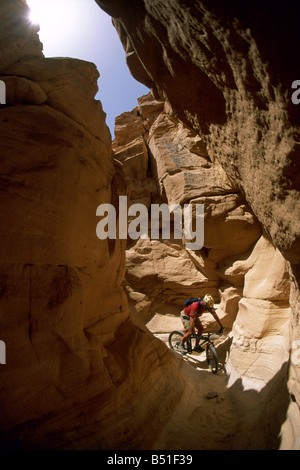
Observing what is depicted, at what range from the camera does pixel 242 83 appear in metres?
2.51

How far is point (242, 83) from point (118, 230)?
11.5 ft

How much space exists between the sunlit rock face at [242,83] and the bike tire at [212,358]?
2123mm

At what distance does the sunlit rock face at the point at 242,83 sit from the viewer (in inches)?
76.0

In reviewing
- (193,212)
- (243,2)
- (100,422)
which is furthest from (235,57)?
(193,212)

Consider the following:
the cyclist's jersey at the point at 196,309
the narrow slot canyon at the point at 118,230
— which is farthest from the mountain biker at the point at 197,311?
the narrow slot canyon at the point at 118,230

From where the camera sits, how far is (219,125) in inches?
142

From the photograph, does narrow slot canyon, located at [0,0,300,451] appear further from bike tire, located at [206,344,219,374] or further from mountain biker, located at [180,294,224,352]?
mountain biker, located at [180,294,224,352]

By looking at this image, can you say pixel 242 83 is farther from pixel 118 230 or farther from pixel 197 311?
pixel 197 311

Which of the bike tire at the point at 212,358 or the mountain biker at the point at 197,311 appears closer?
the bike tire at the point at 212,358

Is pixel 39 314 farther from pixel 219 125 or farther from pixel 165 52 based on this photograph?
pixel 165 52

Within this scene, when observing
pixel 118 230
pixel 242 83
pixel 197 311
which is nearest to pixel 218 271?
pixel 197 311

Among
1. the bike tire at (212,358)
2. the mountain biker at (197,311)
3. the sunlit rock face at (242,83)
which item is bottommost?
the bike tire at (212,358)

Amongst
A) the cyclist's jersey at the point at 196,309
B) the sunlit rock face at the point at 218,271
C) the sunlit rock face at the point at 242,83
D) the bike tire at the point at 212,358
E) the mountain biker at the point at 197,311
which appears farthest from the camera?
the cyclist's jersey at the point at 196,309

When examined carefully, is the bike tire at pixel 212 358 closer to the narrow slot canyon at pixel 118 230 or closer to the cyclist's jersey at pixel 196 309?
the narrow slot canyon at pixel 118 230
